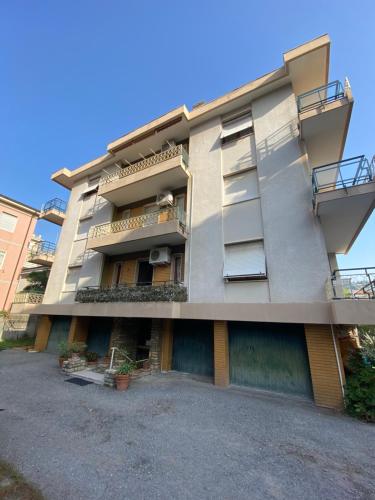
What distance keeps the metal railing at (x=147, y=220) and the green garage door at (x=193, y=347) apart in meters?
4.77

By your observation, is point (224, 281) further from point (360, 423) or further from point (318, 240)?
point (360, 423)

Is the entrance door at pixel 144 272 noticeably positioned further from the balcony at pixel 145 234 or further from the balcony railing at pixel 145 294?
the balcony railing at pixel 145 294

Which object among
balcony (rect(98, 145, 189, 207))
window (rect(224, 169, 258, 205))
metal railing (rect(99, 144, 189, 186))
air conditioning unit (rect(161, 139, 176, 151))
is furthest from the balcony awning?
air conditioning unit (rect(161, 139, 176, 151))

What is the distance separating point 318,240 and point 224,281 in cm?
377

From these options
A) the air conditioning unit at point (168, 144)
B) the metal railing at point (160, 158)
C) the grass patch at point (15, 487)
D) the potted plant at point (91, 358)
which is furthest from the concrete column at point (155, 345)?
the air conditioning unit at point (168, 144)

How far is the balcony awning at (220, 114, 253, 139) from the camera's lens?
10.7m

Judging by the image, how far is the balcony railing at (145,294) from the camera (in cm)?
924

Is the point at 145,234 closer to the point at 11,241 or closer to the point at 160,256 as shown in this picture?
the point at 160,256

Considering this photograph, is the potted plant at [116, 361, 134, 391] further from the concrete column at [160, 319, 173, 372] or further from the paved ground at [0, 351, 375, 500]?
the concrete column at [160, 319, 173, 372]

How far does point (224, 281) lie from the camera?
351 inches

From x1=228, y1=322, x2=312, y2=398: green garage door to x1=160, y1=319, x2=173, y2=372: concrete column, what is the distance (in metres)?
2.99

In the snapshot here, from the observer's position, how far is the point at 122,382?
7340 millimetres

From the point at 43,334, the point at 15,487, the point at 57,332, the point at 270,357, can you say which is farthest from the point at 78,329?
the point at 270,357

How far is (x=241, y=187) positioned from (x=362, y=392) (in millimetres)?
8279
